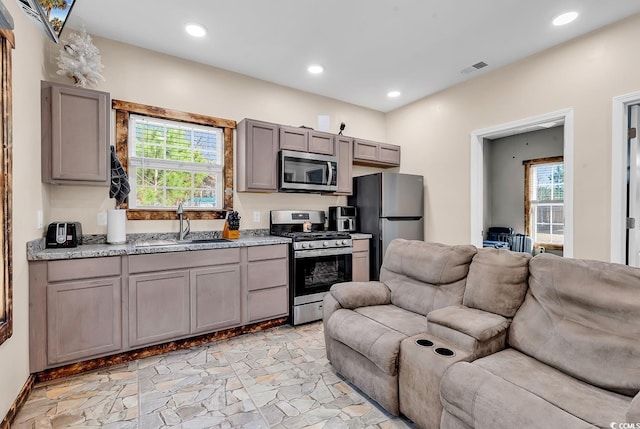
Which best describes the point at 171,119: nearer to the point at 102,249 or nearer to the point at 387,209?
the point at 102,249

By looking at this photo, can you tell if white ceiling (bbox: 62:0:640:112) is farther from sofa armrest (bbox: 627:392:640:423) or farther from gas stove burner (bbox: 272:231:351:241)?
sofa armrest (bbox: 627:392:640:423)

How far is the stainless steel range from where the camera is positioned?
338 centimetres

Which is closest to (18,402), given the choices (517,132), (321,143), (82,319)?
(82,319)

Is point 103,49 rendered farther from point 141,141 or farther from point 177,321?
point 177,321

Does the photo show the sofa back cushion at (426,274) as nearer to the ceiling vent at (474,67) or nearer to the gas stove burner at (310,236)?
the gas stove burner at (310,236)

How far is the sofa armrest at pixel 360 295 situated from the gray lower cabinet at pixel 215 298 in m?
1.11

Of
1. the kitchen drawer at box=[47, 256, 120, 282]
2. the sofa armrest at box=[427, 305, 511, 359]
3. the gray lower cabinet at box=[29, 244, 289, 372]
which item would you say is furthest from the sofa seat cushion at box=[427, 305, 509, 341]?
the kitchen drawer at box=[47, 256, 120, 282]

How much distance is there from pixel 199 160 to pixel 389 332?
9.09 ft

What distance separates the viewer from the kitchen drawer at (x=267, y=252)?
10.3ft

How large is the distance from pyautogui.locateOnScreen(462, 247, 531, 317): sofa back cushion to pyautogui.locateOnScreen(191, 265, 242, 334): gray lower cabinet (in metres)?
2.09

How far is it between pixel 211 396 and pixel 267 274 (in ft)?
4.29

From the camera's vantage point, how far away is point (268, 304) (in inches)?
128

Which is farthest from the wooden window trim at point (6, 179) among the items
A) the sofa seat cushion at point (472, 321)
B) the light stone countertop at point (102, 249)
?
the sofa seat cushion at point (472, 321)

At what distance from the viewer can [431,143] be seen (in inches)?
170
